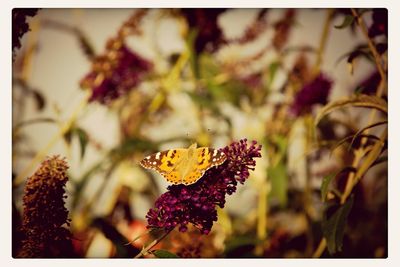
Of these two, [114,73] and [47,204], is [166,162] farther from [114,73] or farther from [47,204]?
[114,73]

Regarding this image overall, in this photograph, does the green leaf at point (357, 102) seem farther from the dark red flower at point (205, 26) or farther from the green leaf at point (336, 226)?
the dark red flower at point (205, 26)

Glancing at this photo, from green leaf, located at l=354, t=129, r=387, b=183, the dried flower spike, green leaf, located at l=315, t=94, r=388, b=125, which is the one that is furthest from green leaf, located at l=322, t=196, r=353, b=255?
the dried flower spike

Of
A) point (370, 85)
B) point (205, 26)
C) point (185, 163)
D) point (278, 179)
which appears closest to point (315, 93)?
point (370, 85)

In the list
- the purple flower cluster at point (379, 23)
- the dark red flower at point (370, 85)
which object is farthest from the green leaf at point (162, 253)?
the purple flower cluster at point (379, 23)

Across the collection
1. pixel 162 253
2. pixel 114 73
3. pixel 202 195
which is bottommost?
pixel 162 253

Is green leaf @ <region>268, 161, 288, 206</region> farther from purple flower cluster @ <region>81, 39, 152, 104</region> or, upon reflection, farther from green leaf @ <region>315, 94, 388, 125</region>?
purple flower cluster @ <region>81, 39, 152, 104</region>

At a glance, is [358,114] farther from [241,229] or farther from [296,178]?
[241,229]

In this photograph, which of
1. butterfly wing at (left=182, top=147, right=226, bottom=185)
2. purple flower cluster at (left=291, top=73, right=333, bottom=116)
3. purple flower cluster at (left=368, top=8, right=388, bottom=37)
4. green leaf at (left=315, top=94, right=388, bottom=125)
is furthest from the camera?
purple flower cluster at (left=291, top=73, right=333, bottom=116)
